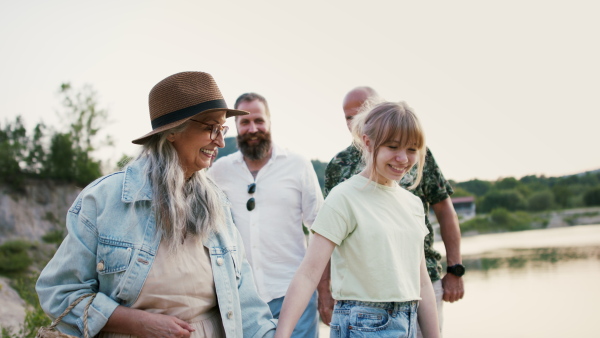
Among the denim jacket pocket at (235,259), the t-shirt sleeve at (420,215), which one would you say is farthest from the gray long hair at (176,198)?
the t-shirt sleeve at (420,215)

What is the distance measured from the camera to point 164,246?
6.25 feet

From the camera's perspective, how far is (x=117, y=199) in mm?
1892

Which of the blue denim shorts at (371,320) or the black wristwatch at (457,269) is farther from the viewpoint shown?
the black wristwatch at (457,269)

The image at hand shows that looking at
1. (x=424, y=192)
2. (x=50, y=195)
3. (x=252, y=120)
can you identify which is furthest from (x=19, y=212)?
(x=424, y=192)

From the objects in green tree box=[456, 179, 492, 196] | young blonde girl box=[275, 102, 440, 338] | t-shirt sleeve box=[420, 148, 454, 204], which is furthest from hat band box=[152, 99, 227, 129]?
green tree box=[456, 179, 492, 196]

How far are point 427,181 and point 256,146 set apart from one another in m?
1.44

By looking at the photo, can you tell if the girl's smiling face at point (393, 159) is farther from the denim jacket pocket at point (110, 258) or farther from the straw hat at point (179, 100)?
the denim jacket pocket at point (110, 258)

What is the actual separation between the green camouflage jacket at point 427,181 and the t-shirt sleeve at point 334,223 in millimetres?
1067

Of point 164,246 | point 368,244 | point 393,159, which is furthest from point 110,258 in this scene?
→ point 393,159

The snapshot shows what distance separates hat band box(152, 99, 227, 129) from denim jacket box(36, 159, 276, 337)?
21 cm

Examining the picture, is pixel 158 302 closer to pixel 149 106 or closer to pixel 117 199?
pixel 117 199

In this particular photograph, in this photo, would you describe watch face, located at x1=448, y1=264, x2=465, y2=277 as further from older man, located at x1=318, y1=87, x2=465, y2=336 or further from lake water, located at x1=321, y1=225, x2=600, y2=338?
lake water, located at x1=321, y1=225, x2=600, y2=338

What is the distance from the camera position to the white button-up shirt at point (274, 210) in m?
3.57

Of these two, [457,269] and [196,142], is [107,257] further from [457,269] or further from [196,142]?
[457,269]
